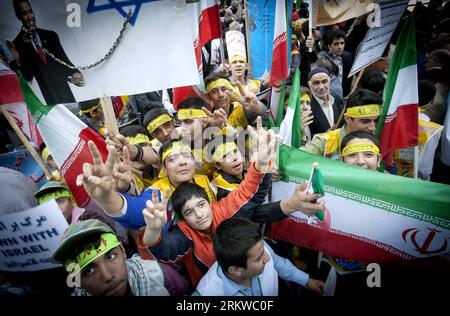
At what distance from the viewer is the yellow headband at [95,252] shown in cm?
153

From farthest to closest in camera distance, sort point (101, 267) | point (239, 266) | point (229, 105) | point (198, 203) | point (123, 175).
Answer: point (229, 105), point (123, 175), point (198, 203), point (239, 266), point (101, 267)

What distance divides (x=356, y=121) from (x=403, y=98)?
1.54 feet

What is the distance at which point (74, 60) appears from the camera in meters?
2.27

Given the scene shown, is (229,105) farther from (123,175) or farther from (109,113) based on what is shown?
(123,175)

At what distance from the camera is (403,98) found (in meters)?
2.75

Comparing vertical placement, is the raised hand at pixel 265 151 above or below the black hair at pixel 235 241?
above

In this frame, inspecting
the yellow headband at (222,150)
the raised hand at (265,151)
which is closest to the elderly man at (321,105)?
the yellow headband at (222,150)

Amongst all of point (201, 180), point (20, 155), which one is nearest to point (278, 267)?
point (201, 180)

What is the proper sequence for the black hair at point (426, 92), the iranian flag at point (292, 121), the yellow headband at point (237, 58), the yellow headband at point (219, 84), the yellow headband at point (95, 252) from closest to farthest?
the yellow headband at point (95, 252)
the iranian flag at point (292, 121)
the black hair at point (426, 92)
the yellow headband at point (219, 84)
the yellow headband at point (237, 58)

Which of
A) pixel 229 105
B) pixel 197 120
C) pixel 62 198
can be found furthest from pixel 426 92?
pixel 62 198

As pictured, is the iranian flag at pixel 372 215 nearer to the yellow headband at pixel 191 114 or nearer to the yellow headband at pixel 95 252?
the yellow headband at pixel 191 114

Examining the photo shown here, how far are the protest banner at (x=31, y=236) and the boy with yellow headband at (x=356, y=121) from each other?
2303 mm
